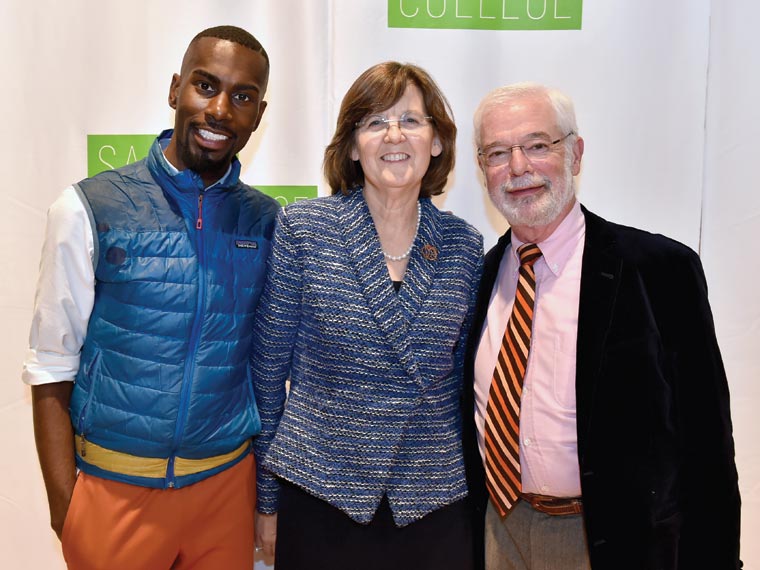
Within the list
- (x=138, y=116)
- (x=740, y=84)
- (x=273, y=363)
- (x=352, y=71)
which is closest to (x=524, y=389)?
(x=273, y=363)

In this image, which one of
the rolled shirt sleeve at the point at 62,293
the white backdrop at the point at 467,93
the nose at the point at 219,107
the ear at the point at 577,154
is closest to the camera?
the rolled shirt sleeve at the point at 62,293

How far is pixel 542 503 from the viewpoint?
1.58m

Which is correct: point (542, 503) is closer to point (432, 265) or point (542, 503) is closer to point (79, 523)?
point (432, 265)

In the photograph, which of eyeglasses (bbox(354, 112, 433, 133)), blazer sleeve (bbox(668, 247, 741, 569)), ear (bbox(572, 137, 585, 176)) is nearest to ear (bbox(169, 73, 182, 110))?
eyeglasses (bbox(354, 112, 433, 133))

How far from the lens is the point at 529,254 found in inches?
66.4

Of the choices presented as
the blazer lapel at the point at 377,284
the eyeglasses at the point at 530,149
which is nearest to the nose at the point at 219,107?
the blazer lapel at the point at 377,284

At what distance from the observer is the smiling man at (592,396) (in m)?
1.50

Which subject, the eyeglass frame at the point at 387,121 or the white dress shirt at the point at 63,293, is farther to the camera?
the eyeglass frame at the point at 387,121

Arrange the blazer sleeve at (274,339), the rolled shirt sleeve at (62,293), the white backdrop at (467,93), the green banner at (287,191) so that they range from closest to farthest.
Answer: the rolled shirt sleeve at (62,293) < the blazer sleeve at (274,339) < the white backdrop at (467,93) < the green banner at (287,191)

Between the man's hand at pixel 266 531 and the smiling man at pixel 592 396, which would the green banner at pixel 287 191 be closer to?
the smiling man at pixel 592 396

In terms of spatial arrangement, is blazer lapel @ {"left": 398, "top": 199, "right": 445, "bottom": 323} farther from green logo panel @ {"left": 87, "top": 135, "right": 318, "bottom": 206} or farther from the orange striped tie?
green logo panel @ {"left": 87, "top": 135, "right": 318, "bottom": 206}

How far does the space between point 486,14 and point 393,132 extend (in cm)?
98

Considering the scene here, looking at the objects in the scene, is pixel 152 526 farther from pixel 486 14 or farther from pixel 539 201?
pixel 486 14

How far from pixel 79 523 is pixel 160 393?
1.22ft
